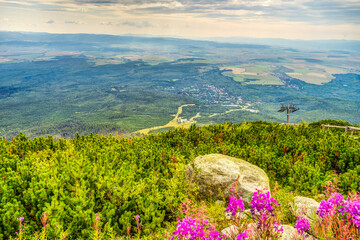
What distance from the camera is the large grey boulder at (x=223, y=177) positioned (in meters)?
6.12

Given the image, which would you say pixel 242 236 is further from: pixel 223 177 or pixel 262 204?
pixel 223 177

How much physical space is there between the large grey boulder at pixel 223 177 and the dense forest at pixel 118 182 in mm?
380

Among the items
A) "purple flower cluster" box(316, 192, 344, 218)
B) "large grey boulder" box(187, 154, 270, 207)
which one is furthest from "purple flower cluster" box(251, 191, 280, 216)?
"large grey boulder" box(187, 154, 270, 207)

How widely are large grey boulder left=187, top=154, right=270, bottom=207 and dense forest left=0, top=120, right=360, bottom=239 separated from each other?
14.9 inches

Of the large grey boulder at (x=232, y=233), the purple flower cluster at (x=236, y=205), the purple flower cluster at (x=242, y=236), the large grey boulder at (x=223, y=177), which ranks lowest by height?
the large grey boulder at (x=223, y=177)

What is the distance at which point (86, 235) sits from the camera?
13.4 feet

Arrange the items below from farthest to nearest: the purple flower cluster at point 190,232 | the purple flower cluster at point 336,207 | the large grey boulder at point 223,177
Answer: the large grey boulder at point 223,177
the purple flower cluster at point 190,232
the purple flower cluster at point 336,207

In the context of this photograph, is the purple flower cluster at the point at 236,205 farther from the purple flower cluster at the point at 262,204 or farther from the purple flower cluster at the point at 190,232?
the purple flower cluster at the point at 190,232

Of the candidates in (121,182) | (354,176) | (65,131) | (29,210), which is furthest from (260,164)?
(65,131)

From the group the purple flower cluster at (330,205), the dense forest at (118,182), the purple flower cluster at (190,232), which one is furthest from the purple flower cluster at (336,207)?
the dense forest at (118,182)

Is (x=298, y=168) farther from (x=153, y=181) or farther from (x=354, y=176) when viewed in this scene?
(x=153, y=181)

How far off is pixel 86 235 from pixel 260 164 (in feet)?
20.2

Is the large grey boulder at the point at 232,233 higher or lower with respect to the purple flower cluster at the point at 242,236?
lower

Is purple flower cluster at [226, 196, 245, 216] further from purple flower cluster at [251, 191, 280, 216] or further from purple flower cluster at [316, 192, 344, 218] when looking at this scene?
purple flower cluster at [316, 192, 344, 218]
